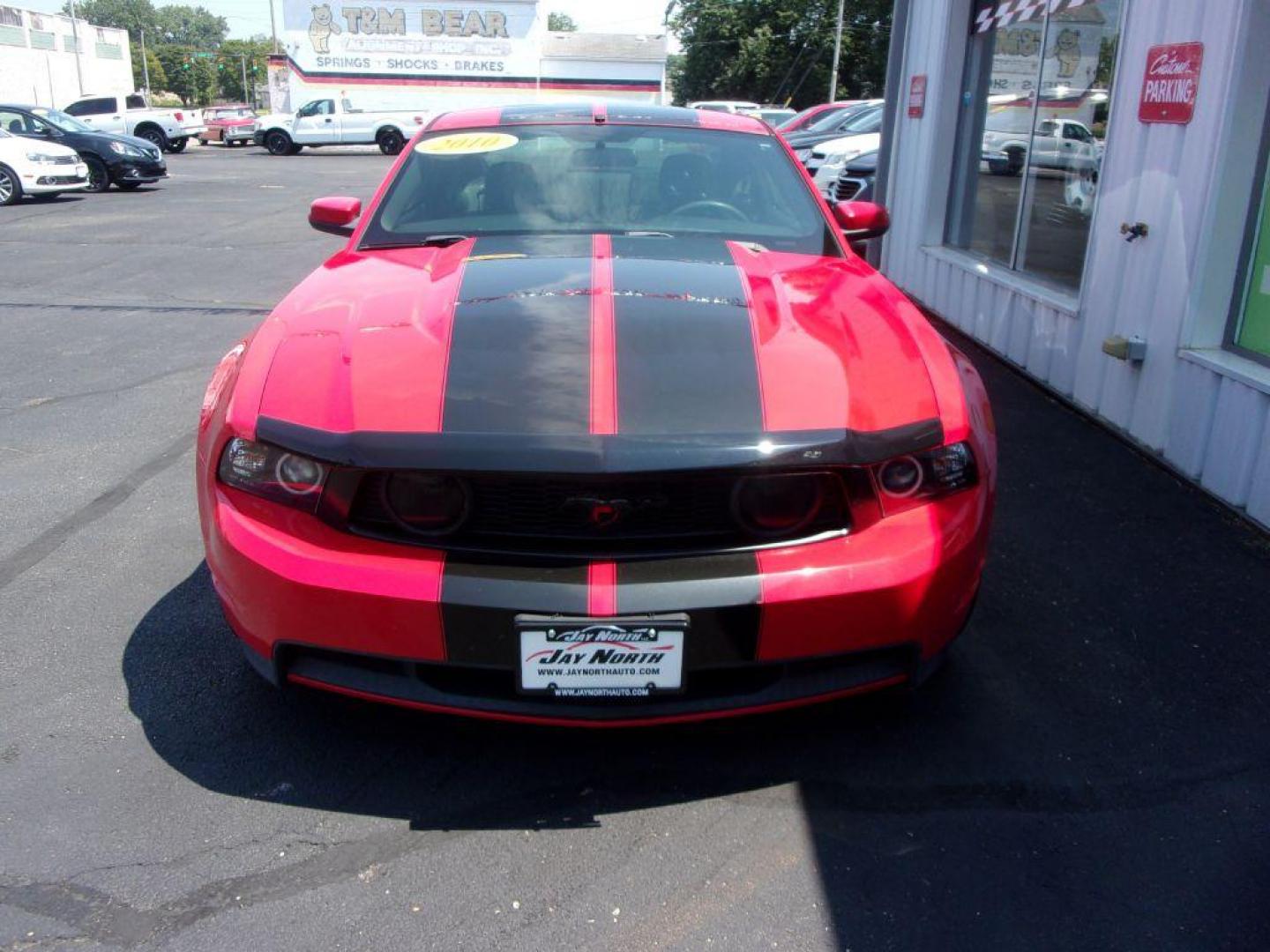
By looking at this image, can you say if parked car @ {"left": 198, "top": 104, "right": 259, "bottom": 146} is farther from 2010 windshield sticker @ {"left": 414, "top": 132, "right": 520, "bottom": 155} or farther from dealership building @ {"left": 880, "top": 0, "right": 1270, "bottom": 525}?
2010 windshield sticker @ {"left": 414, "top": 132, "right": 520, "bottom": 155}

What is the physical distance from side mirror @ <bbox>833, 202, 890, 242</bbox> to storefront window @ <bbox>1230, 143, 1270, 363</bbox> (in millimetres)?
1662

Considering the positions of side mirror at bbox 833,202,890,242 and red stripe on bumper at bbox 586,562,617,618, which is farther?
side mirror at bbox 833,202,890,242

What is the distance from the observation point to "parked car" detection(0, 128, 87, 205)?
17.0m

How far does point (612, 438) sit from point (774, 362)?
1.68 ft

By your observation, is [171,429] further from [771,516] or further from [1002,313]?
[1002,313]

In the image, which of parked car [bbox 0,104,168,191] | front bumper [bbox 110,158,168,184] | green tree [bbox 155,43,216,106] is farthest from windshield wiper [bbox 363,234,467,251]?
green tree [bbox 155,43,216,106]

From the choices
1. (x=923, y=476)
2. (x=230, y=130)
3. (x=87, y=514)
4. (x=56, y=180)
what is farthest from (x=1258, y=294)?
(x=230, y=130)

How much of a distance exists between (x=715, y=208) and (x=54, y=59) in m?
58.8

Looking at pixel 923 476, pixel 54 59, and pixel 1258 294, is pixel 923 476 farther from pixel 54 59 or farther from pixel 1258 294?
pixel 54 59

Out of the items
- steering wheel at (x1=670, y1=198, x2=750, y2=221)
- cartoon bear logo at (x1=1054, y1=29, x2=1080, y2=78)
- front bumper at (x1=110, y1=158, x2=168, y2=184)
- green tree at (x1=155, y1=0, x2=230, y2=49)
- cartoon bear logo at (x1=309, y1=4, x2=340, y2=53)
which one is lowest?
front bumper at (x1=110, y1=158, x2=168, y2=184)

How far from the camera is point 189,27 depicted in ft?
528

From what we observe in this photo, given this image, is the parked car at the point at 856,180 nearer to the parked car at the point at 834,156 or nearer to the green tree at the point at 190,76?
the parked car at the point at 834,156

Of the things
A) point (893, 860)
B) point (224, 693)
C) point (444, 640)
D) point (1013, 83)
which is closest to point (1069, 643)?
point (893, 860)

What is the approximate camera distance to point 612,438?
8.00 feet
